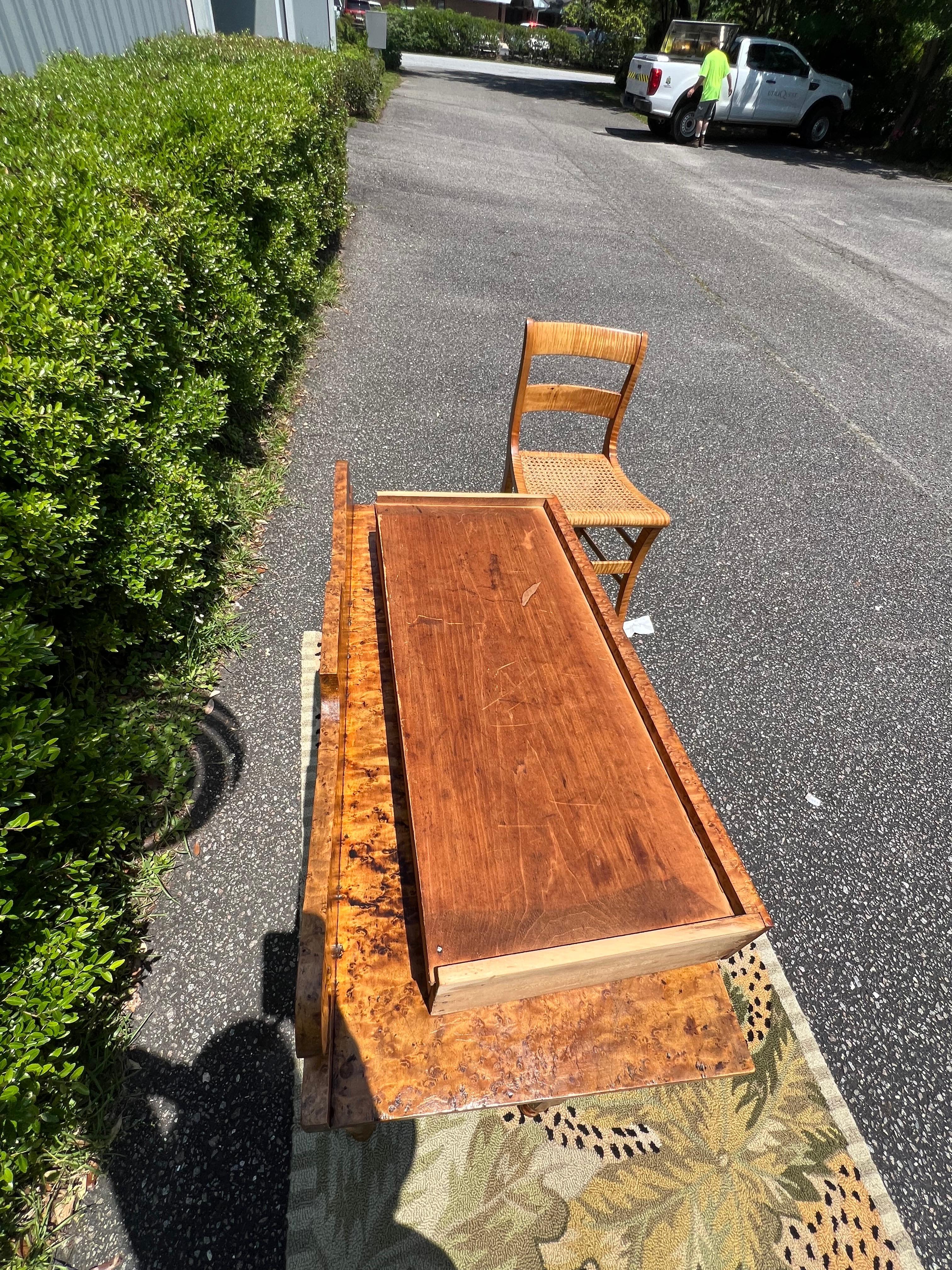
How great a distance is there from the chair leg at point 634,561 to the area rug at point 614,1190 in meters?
1.73

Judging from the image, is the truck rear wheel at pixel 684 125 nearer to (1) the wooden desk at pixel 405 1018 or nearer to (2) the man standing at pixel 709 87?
(2) the man standing at pixel 709 87

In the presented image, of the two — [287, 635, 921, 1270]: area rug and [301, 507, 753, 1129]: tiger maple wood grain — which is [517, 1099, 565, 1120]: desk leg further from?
[301, 507, 753, 1129]: tiger maple wood grain

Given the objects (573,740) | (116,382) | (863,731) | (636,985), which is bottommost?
(863,731)

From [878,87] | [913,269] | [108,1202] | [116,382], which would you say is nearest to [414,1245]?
[108,1202]

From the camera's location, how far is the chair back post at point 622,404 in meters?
2.75

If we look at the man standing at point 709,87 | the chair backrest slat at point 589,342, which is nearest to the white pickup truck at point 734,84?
the man standing at point 709,87

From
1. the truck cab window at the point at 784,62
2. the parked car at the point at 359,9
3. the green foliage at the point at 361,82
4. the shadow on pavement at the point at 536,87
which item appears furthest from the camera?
the parked car at the point at 359,9

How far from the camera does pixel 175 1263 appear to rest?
1377 mm

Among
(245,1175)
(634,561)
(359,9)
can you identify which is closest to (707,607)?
(634,561)

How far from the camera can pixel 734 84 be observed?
39.4 feet

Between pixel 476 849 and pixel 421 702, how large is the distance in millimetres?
357

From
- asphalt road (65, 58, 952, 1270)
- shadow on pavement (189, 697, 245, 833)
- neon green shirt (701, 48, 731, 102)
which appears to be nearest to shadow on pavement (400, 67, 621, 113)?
neon green shirt (701, 48, 731, 102)

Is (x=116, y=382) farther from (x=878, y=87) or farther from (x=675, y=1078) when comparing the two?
(x=878, y=87)

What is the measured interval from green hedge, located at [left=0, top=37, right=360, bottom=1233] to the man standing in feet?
37.3
